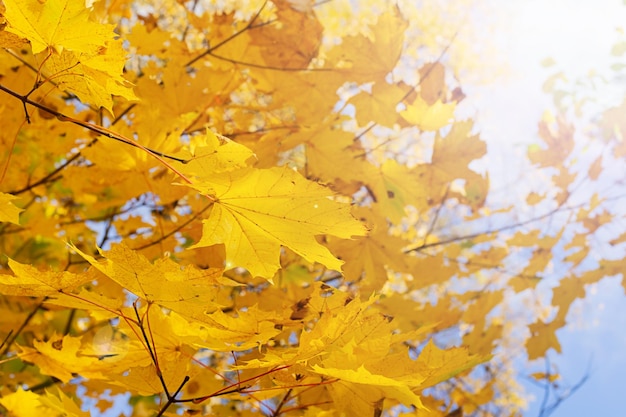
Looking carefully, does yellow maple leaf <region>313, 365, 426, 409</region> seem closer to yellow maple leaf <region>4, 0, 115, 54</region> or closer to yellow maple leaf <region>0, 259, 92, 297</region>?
yellow maple leaf <region>0, 259, 92, 297</region>

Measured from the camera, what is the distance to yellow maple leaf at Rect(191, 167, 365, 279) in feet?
1.96

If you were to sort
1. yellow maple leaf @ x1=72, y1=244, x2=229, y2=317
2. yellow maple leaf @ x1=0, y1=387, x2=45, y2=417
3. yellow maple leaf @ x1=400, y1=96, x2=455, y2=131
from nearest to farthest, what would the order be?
1. yellow maple leaf @ x1=72, y1=244, x2=229, y2=317
2. yellow maple leaf @ x1=0, y1=387, x2=45, y2=417
3. yellow maple leaf @ x1=400, y1=96, x2=455, y2=131

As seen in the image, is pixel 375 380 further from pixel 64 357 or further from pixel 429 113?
pixel 429 113

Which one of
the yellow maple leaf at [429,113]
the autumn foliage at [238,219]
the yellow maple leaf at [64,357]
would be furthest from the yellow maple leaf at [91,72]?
the yellow maple leaf at [429,113]

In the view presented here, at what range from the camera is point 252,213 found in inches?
25.0

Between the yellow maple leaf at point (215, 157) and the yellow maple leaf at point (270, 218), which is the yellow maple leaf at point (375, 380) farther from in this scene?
the yellow maple leaf at point (215, 157)

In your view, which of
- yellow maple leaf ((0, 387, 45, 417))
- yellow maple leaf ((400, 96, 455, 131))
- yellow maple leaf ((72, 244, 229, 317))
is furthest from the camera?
yellow maple leaf ((400, 96, 455, 131))

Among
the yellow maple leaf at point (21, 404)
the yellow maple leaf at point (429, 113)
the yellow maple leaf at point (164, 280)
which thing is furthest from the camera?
the yellow maple leaf at point (429, 113)

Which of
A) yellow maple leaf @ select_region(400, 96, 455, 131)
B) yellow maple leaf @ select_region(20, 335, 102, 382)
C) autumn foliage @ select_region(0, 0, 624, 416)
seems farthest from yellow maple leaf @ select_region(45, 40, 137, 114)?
yellow maple leaf @ select_region(400, 96, 455, 131)

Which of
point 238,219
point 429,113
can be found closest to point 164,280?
point 238,219

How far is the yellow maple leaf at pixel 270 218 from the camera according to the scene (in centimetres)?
60

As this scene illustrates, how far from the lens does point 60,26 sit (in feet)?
1.83

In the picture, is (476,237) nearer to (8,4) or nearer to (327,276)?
(327,276)

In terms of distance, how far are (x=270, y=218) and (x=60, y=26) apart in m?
0.32
